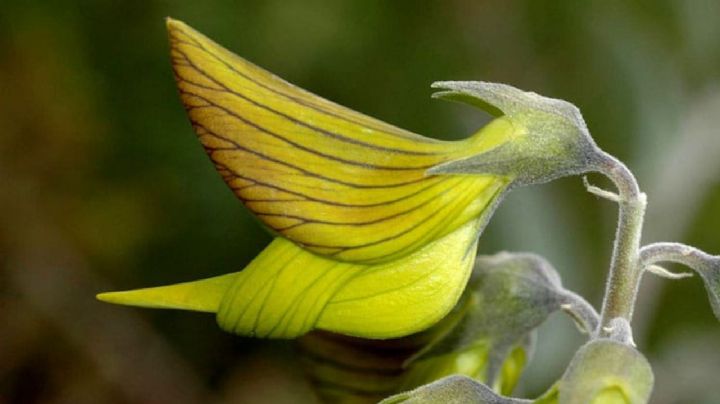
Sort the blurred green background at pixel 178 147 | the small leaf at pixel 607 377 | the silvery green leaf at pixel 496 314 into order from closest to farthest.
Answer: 1. the small leaf at pixel 607 377
2. the silvery green leaf at pixel 496 314
3. the blurred green background at pixel 178 147

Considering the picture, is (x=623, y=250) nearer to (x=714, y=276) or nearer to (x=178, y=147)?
(x=714, y=276)

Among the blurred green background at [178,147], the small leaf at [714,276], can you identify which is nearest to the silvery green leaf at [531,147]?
the small leaf at [714,276]

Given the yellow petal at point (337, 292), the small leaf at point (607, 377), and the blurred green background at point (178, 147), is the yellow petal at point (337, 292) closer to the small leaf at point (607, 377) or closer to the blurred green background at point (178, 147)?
the small leaf at point (607, 377)

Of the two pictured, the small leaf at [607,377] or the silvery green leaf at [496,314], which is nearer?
the small leaf at [607,377]

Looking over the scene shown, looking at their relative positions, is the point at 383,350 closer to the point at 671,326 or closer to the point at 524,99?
the point at 524,99

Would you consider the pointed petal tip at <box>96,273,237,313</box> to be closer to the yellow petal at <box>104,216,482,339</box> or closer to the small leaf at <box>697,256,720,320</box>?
the yellow petal at <box>104,216,482,339</box>
